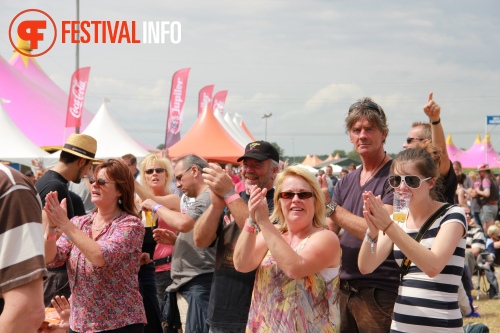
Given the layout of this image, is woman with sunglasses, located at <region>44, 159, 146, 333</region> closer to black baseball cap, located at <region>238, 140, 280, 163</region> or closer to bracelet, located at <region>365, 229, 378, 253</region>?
black baseball cap, located at <region>238, 140, 280, 163</region>

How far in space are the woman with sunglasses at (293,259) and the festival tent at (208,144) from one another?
14643 mm

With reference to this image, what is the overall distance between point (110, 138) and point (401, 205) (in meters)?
15.5

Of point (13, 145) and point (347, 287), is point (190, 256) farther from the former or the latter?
point (13, 145)

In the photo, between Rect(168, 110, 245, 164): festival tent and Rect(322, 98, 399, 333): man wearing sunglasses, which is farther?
Rect(168, 110, 245, 164): festival tent

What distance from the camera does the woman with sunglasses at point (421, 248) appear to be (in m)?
3.12

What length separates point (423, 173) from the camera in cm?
336

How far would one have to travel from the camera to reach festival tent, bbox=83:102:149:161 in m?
17.6

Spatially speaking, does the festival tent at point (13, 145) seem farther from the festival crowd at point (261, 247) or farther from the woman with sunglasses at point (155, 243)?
the festival crowd at point (261, 247)

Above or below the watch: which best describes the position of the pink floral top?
below

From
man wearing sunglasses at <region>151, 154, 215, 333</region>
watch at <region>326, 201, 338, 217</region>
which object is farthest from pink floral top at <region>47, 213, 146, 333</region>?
watch at <region>326, 201, 338, 217</region>

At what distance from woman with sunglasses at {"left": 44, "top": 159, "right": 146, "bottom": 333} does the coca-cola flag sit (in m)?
17.1

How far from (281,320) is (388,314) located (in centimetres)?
79

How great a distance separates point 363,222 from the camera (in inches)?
145

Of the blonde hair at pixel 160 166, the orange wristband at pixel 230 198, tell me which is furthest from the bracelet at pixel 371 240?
the blonde hair at pixel 160 166
